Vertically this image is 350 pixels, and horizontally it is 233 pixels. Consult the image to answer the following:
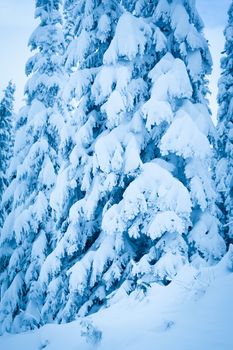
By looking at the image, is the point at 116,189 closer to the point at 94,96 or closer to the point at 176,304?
the point at 94,96

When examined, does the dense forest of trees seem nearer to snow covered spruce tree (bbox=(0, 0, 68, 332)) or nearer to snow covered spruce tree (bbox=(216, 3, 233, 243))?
snow covered spruce tree (bbox=(0, 0, 68, 332))

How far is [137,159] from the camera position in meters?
8.45

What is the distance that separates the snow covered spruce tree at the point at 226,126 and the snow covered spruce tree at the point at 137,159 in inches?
419

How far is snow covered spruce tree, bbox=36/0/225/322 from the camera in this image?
27.2 feet

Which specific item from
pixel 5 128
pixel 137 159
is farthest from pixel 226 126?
pixel 5 128

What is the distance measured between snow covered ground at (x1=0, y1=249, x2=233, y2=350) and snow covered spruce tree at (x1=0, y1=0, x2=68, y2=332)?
29.6ft

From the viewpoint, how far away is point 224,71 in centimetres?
2167

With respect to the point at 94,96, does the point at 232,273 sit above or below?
below

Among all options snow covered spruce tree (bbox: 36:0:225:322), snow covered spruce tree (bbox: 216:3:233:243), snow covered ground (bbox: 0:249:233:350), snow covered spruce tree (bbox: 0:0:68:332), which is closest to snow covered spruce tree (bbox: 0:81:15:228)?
snow covered spruce tree (bbox: 0:0:68:332)

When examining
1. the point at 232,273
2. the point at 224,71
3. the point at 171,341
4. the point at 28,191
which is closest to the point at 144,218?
the point at 232,273

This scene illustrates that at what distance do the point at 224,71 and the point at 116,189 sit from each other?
1596 cm

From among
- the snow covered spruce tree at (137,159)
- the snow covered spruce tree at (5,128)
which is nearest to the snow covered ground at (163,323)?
the snow covered spruce tree at (137,159)

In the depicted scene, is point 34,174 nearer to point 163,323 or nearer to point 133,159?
point 133,159

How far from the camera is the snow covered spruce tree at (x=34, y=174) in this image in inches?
581
